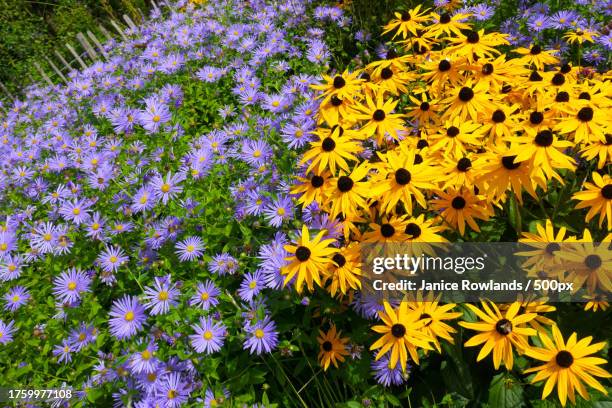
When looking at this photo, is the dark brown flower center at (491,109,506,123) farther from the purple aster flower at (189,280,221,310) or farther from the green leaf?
the purple aster flower at (189,280,221,310)

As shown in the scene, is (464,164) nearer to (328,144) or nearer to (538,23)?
(328,144)

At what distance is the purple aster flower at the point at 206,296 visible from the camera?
7.77 feet

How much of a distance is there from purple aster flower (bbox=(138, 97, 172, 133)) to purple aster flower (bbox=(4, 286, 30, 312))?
1512 mm

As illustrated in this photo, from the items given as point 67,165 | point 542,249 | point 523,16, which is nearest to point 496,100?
point 542,249

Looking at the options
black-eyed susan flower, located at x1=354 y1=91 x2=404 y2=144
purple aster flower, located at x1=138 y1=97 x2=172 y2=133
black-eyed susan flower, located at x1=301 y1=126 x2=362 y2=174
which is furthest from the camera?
purple aster flower, located at x1=138 y1=97 x2=172 y2=133

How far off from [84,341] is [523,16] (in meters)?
4.12

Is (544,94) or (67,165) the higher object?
(67,165)

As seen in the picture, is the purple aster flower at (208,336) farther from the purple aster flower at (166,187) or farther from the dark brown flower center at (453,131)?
the dark brown flower center at (453,131)

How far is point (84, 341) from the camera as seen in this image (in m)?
2.50

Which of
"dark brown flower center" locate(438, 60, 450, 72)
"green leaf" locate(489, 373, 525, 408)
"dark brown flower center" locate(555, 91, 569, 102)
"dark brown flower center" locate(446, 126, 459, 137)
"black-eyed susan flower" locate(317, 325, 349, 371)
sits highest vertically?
"dark brown flower center" locate(438, 60, 450, 72)

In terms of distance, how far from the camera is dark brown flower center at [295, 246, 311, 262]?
5.79ft

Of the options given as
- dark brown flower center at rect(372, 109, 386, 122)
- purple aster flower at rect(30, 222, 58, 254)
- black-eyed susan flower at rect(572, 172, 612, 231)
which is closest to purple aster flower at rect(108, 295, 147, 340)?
purple aster flower at rect(30, 222, 58, 254)

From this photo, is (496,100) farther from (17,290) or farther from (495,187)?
(17,290)

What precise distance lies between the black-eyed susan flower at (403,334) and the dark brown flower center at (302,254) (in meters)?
0.38
